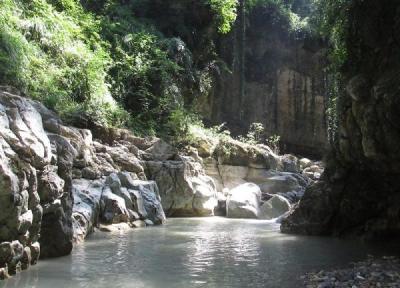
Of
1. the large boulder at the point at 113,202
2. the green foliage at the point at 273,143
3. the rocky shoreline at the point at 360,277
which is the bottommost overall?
the rocky shoreline at the point at 360,277

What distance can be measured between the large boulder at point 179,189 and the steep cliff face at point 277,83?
12263 millimetres

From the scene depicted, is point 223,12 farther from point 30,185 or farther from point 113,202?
point 30,185

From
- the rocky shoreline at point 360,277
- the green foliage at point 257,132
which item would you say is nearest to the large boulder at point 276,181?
the green foliage at point 257,132

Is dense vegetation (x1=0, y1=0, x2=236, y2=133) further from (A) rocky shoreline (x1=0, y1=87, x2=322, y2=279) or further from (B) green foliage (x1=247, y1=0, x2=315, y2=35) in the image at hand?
(B) green foliage (x1=247, y1=0, x2=315, y2=35)

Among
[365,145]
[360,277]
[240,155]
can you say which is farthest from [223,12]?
[360,277]

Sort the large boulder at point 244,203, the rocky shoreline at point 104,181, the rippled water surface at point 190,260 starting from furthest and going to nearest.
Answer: the large boulder at point 244,203, the rocky shoreline at point 104,181, the rippled water surface at point 190,260

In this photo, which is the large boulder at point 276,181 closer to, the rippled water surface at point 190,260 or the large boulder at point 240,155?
the large boulder at point 240,155

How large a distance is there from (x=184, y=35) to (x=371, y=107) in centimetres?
2029

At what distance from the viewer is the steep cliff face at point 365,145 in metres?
10.5

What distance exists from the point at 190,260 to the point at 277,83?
2499 cm

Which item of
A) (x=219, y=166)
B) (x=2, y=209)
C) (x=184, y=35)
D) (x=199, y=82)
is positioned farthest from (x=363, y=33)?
(x=184, y=35)

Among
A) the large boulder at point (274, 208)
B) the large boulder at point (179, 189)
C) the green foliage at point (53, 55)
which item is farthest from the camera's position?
the large boulder at point (274, 208)

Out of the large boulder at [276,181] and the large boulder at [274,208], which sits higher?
the large boulder at [276,181]

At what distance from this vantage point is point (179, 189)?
1894cm
